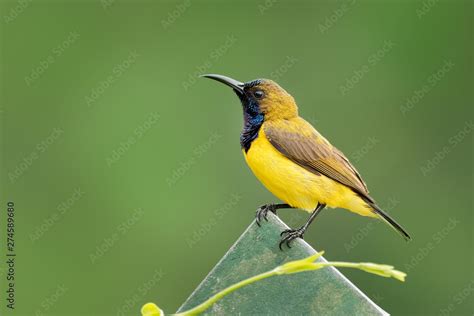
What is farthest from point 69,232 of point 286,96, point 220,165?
point 286,96

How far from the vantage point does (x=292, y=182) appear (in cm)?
521

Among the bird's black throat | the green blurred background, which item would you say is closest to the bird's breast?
the bird's black throat

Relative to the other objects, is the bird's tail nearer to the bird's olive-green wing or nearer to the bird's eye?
the bird's olive-green wing

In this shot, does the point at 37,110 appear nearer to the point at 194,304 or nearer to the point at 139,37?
the point at 139,37

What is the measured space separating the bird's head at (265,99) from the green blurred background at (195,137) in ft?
15.8

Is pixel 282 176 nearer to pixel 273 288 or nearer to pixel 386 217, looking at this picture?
pixel 386 217

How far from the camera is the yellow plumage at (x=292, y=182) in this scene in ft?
17.1

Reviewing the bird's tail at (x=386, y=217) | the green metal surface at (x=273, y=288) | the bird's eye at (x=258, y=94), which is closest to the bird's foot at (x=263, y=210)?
the green metal surface at (x=273, y=288)

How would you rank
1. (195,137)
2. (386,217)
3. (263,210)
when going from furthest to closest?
(195,137) → (386,217) → (263,210)

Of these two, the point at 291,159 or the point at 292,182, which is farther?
the point at 291,159

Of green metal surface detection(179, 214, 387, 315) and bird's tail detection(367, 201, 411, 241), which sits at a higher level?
green metal surface detection(179, 214, 387, 315)

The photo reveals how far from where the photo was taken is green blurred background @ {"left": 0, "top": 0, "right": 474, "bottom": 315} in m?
11.4

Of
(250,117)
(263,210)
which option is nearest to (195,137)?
(250,117)

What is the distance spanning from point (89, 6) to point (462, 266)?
6575 mm
